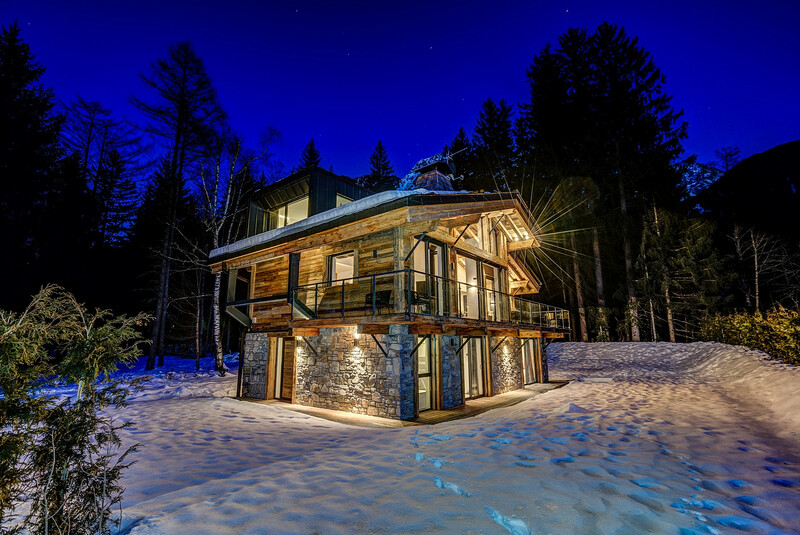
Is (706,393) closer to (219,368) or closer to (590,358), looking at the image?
(590,358)

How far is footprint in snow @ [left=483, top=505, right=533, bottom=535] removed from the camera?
11.2ft

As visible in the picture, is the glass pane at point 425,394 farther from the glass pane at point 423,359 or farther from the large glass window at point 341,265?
the large glass window at point 341,265

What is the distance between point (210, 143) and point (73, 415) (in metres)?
20.0

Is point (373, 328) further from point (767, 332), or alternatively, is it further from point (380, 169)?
point (380, 169)

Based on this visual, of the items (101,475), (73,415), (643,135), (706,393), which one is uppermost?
(643,135)

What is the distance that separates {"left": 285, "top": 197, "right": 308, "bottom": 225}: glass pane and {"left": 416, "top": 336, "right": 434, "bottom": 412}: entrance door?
25.6 ft

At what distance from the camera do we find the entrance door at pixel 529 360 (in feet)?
59.9

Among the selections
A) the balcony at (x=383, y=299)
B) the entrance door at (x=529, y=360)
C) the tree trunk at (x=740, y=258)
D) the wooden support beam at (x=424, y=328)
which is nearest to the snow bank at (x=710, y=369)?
the entrance door at (x=529, y=360)

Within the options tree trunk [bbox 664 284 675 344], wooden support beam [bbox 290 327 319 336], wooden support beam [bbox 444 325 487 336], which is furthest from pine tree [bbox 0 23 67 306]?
tree trunk [bbox 664 284 675 344]

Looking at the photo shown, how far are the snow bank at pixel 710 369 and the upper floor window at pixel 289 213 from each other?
51.1 ft

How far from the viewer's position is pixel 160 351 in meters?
22.2

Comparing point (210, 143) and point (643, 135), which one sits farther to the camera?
point (643, 135)

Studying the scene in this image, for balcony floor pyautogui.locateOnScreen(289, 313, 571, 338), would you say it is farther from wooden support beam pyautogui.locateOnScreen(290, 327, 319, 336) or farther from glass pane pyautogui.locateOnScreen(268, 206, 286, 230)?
glass pane pyautogui.locateOnScreen(268, 206, 286, 230)

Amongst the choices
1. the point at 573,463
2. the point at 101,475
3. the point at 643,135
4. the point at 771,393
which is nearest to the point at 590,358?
the point at 771,393
